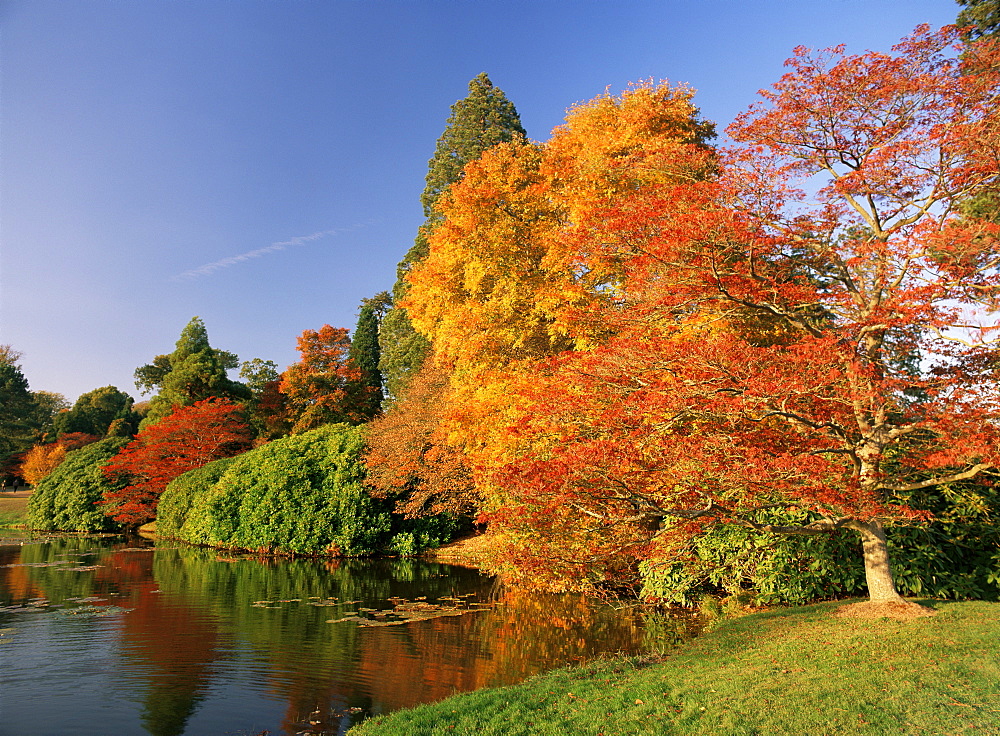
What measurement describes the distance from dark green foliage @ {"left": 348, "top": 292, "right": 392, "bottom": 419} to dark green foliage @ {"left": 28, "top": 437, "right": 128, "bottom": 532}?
48.5 feet

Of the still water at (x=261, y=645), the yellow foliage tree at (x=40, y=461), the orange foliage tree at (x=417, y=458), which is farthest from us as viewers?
the yellow foliage tree at (x=40, y=461)

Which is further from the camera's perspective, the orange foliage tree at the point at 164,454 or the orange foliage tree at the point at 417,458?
the orange foliage tree at the point at 164,454

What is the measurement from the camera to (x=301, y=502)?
83.2 feet

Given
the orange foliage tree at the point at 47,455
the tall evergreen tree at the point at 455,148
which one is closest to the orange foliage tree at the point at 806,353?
the tall evergreen tree at the point at 455,148

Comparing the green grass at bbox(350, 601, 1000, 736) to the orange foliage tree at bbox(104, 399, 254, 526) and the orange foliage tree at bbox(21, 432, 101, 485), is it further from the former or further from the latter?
the orange foliage tree at bbox(21, 432, 101, 485)

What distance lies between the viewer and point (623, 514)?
370 inches

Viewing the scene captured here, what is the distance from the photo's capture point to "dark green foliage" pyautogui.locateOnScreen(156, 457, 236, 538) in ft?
97.1

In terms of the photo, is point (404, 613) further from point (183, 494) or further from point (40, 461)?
point (40, 461)

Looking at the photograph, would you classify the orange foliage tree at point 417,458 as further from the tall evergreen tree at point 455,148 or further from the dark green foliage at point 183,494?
the dark green foliage at point 183,494

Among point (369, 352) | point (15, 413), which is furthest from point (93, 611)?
point (15, 413)

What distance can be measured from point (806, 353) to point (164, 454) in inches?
1396

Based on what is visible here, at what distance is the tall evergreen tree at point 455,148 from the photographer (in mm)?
30484

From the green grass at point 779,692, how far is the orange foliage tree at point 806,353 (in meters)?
1.63

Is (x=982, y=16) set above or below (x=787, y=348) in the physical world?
above
